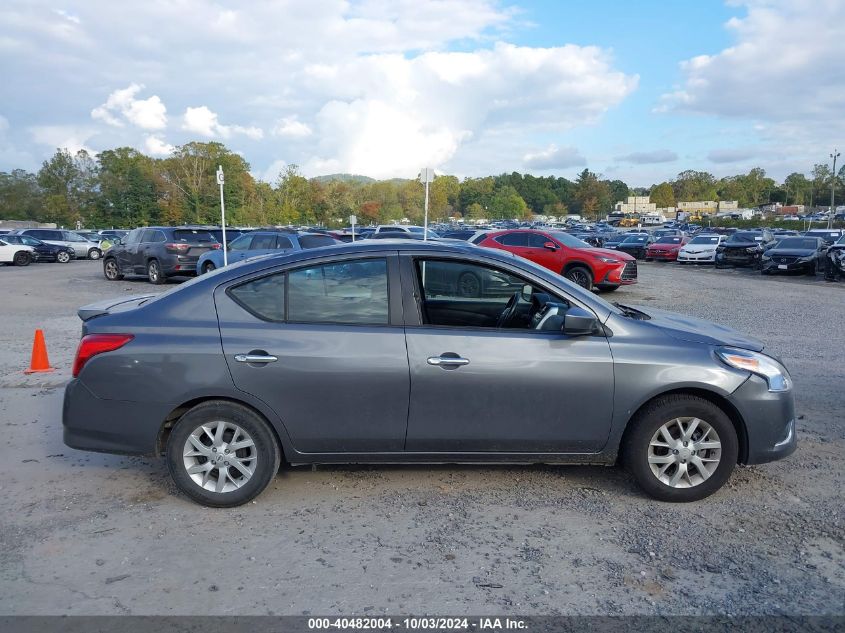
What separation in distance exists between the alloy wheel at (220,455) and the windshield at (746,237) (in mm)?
28491

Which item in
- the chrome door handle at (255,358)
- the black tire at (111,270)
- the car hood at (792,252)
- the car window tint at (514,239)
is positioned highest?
the car window tint at (514,239)

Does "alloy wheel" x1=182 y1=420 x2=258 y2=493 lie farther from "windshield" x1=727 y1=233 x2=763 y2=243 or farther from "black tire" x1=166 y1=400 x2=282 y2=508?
"windshield" x1=727 y1=233 x2=763 y2=243

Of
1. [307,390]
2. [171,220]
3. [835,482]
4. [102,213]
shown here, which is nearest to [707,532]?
[835,482]

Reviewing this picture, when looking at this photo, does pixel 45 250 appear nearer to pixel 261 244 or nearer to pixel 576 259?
pixel 261 244

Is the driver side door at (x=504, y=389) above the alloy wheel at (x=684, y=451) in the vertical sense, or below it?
above

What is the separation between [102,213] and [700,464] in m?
88.1

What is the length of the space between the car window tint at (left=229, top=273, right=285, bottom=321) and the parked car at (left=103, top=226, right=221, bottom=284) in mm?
16356

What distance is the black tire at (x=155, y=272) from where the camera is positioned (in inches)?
777

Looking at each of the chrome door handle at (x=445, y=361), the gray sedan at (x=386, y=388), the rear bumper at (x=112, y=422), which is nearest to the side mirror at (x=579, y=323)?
the gray sedan at (x=386, y=388)

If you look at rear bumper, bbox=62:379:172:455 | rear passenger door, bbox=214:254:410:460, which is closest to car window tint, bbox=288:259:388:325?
rear passenger door, bbox=214:254:410:460

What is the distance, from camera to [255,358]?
4.13 meters

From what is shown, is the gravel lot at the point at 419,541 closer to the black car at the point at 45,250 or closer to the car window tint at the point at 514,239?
the car window tint at the point at 514,239

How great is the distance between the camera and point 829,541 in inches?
150

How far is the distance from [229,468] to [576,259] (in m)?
14.1
